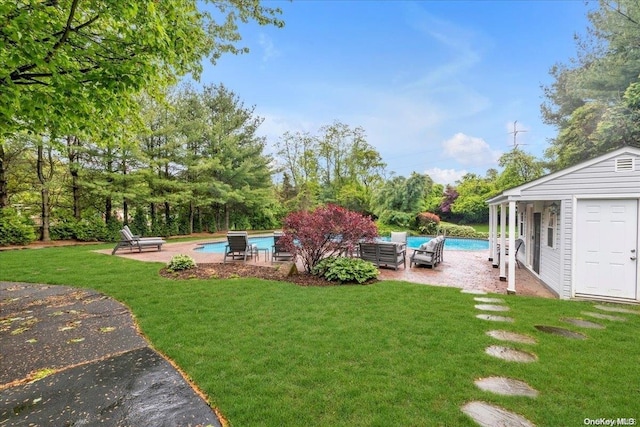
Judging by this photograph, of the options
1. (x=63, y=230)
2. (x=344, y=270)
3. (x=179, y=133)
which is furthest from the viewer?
(x=179, y=133)

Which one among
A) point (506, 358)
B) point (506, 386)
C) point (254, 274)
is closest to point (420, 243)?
point (254, 274)

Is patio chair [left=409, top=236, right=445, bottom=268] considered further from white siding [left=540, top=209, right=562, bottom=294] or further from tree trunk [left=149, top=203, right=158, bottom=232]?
tree trunk [left=149, top=203, right=158, bottom=232]

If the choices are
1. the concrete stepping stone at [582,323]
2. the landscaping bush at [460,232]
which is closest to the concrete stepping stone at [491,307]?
the concrete stepping stone at [582,323]

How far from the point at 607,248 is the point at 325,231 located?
570 centimetres

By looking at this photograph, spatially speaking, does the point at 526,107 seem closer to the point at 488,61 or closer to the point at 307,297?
the point at 488,61

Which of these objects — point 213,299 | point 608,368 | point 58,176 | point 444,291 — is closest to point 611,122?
point 444,291

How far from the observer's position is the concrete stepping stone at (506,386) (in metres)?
2.76

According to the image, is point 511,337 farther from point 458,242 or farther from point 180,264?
point 458,242

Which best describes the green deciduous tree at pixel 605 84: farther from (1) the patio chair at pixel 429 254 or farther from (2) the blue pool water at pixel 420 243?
(1) the patio chair at pixel 429 254

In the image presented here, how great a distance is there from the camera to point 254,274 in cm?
806

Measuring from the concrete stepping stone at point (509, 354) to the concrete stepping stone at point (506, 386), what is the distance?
0.50 metres

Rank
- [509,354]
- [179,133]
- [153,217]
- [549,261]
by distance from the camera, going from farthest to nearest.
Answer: [179,133] < [153,217] < [549,261] < [509,354]

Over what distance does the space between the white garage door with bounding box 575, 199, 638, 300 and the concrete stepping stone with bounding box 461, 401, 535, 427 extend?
198 inches

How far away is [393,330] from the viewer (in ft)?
13.9
